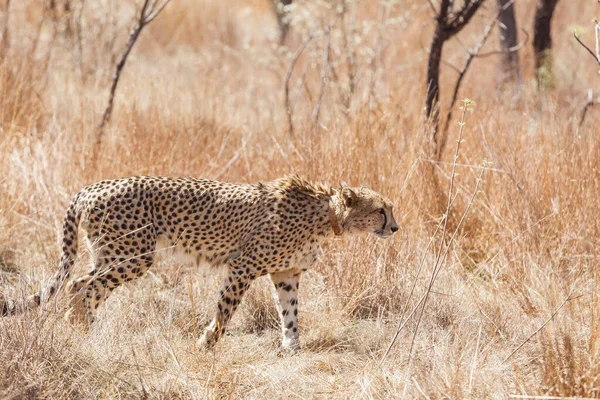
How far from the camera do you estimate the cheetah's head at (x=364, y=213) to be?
141 inches

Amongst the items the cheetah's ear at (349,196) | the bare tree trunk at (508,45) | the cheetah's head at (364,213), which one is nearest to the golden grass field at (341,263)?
the cheetah's head at (364,213)

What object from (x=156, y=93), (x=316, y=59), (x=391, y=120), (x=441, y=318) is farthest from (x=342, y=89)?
(x=441, y=318)

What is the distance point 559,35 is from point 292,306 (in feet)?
24.9

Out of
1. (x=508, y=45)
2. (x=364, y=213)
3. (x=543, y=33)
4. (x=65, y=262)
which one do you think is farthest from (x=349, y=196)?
(x=508, y=45)

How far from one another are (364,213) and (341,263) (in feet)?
1.57

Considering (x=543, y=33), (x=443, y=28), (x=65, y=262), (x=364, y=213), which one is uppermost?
(x=443, y=28)

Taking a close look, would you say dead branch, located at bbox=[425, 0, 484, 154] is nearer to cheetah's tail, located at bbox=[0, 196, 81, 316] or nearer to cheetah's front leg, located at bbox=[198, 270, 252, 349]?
cheetah's front leg, located at bbox=[198, 270, 252, 349]

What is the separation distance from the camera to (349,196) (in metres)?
3.56

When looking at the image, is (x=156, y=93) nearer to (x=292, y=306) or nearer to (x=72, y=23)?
(x=292, y=306)

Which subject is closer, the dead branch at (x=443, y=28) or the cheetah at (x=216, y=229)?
the cheetah at (x=216, y=229)

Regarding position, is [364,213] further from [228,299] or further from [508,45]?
[508,45]

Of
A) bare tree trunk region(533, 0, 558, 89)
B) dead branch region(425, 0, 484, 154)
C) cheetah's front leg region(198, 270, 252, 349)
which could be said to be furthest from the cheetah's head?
bare tree trunk region(533, 0, 558, 89)

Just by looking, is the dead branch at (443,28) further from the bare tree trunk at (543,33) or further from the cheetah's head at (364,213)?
the bare tree trunk at (543,33)

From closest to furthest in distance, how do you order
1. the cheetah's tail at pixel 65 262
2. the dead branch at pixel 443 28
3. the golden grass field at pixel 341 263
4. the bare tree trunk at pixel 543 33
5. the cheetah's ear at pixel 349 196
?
1. the golden grass field at pixel 341 263
2. the cheetah's tail at pixel 65 262
3. the cheetah's ear at pixel 349 196
4. the dead branch at pixel 443 28
5. the bare tree trunk at pixel 543 33
